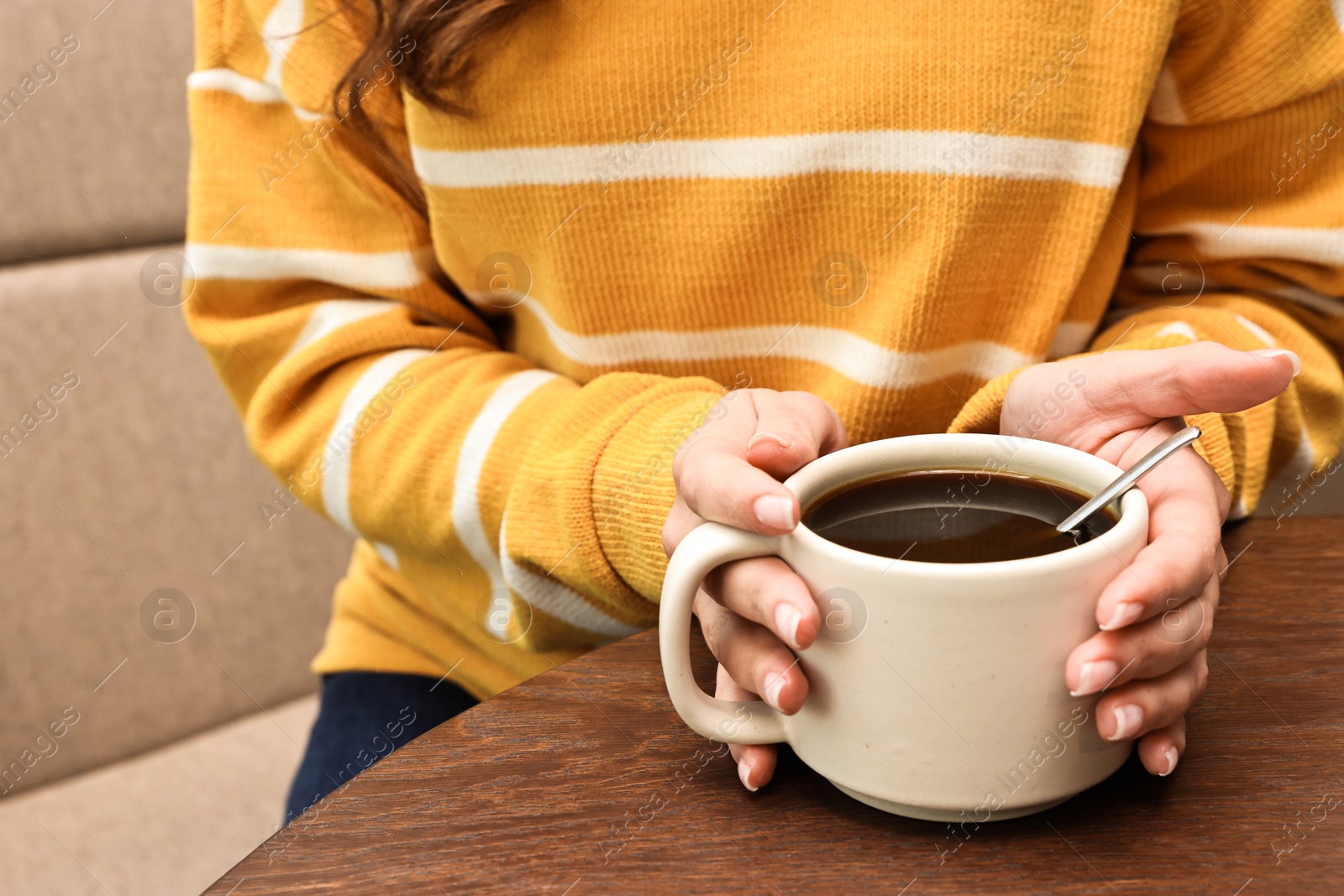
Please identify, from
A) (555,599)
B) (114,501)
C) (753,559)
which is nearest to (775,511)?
(753,559)

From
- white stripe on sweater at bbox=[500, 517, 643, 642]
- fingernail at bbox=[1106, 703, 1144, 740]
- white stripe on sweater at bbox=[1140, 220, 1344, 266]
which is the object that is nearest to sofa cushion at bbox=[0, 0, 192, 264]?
white stripe on sweater at bbox=[500, 517, 643, 642]

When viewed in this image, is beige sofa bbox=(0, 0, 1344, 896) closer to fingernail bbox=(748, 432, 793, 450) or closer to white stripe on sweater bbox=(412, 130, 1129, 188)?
white stripe on sweater bbox=(412, 130, 1129, 188)

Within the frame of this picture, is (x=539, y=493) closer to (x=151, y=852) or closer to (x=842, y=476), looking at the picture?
(x=842, y=476)

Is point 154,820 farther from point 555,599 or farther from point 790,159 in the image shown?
point 790,159

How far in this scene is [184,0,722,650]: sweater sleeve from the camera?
0.61 metres

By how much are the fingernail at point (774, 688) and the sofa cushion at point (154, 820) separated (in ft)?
2.33

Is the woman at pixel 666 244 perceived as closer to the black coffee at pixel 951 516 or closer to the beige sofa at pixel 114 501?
the black coffee at pixel 951 516

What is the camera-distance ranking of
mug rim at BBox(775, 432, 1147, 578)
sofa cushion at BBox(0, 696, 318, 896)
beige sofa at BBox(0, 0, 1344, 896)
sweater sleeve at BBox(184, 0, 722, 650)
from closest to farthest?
mug rim at BBox(775, 432, 1147, 578)
sweater sleeve at BBox(184, 0, 722, 650)
sofa cushion at BBox(0, 696, 318, 896)
beige sofa at BBox(0, 0, 1344, 896)

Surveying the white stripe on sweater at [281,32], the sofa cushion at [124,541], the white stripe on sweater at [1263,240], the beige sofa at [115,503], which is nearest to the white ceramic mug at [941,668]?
the white stripe on sweater at [1263,240]

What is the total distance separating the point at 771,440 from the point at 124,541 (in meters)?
0.92

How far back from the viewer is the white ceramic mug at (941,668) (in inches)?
12.0

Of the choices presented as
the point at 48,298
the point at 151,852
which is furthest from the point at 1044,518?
the point at 48,298

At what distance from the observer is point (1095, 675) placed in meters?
0.31

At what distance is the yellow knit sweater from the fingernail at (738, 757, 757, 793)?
14 cm
